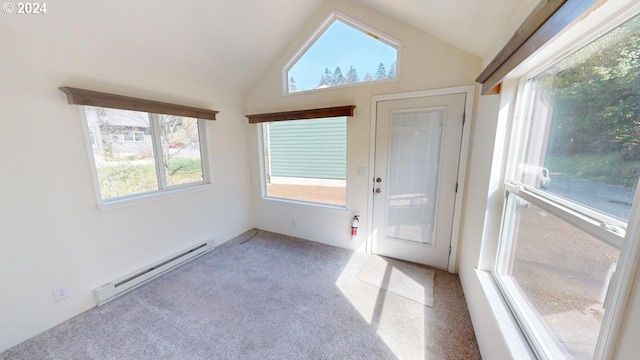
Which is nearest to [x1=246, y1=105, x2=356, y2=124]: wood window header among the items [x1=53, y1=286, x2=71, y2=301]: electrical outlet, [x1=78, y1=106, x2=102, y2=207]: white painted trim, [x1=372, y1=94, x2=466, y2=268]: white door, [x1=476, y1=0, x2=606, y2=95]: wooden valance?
[x1=372, y1=94, x2=466, y2=268]: white door

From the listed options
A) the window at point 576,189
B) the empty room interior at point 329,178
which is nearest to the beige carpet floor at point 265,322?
the empty room interior at point 329,178

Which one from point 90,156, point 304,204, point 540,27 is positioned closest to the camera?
point 540,27

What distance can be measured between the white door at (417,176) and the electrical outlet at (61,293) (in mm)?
3035

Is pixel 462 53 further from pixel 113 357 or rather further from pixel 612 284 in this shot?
pixel 113 357

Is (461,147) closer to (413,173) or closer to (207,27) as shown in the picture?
(413,173)

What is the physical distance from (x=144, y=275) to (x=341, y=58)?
3340 millimetres

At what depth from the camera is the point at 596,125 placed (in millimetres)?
848

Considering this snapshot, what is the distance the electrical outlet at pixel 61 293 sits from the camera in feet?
5.95

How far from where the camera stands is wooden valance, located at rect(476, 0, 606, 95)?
0.76 meters

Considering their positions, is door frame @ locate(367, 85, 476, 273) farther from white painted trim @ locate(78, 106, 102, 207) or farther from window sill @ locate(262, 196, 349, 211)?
white painted trim @ locate(78, 106, 102, 207)

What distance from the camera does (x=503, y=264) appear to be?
62.6 inches

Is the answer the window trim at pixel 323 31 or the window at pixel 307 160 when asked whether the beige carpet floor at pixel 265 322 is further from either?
the window trim at pixel 323 31

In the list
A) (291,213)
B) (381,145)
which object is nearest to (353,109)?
(381,145)

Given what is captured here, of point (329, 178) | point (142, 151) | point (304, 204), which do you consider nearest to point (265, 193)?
point (304, 204)
